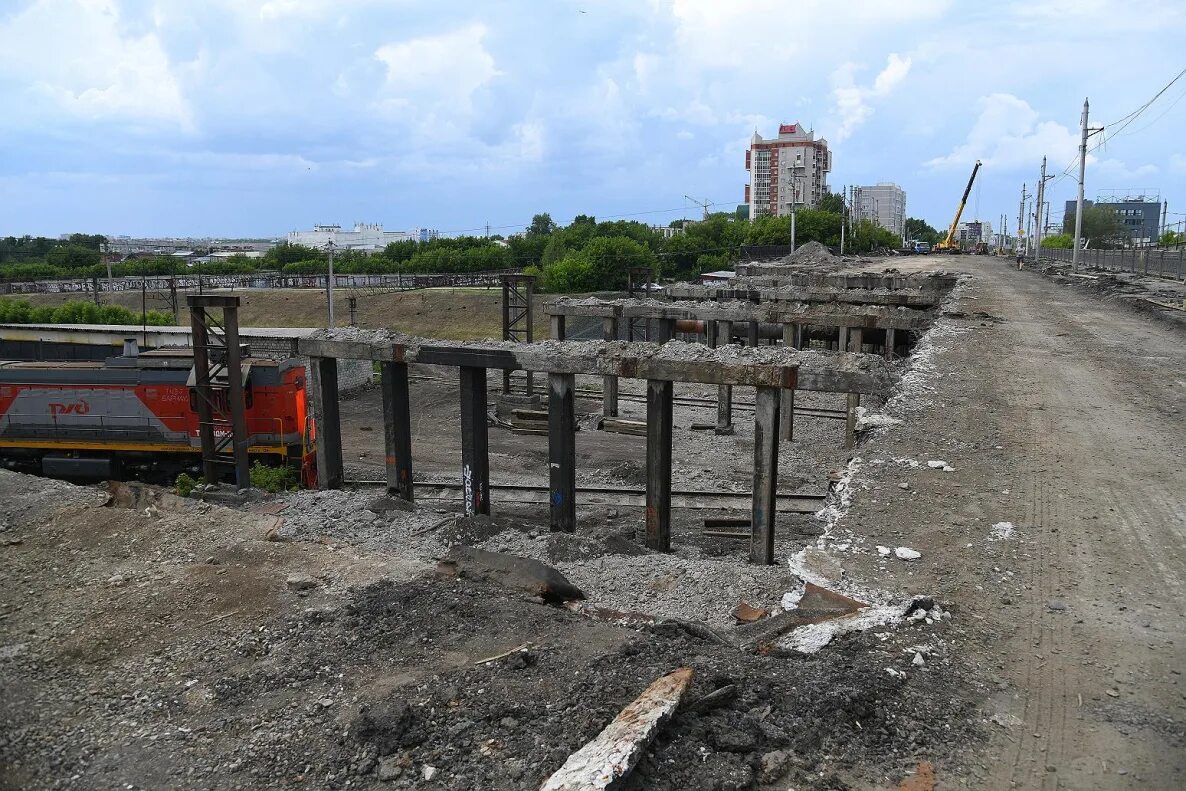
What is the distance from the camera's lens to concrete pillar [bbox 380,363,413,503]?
40.9ft

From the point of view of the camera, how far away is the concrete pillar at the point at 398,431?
12461 millimetres

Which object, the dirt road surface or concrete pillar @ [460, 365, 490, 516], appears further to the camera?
concrete pillar @ [460, 365, 490, 516]

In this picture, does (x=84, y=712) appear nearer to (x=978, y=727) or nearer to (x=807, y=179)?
(x=978, y=727)

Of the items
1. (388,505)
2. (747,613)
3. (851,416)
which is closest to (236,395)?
(388,505)

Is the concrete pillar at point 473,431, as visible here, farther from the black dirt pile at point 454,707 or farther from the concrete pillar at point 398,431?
the black dirt pile at point 454,707

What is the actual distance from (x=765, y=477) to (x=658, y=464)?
1.37m

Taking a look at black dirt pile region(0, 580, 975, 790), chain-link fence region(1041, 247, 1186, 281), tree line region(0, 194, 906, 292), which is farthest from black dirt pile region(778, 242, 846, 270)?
black dirt pile region(0, 580, 975, 790)

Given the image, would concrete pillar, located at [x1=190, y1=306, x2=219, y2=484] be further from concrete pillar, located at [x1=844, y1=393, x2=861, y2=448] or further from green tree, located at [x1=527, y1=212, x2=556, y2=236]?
green tree, located at [x1=527, y1=212, x2=556, y2=236]

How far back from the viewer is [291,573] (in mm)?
7234

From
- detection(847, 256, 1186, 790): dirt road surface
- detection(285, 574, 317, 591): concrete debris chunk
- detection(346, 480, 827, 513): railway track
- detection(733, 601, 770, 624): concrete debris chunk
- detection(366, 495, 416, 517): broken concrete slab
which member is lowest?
detection(346, 480, 827, 513): railway track

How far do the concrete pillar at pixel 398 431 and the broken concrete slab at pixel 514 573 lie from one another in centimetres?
538

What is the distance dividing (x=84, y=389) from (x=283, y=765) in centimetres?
1668

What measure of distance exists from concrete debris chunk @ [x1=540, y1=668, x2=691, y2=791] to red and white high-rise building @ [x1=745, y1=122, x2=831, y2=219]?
137 meters

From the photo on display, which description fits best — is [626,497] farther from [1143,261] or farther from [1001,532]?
[1143,261]
